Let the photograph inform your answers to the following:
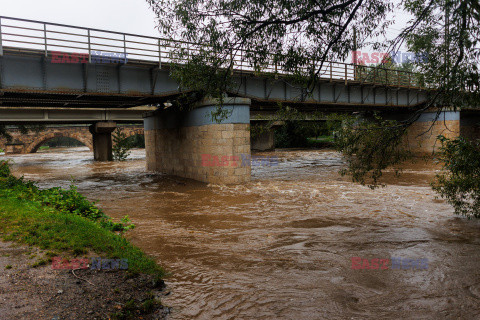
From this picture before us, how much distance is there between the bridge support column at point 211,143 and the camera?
18375 mm

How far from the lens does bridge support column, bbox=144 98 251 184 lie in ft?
60.3

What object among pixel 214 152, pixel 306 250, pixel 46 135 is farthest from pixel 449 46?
pixel 46 135

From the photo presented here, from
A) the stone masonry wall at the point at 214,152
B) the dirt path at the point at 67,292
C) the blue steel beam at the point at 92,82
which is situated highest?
the blue steel beam at the point at 92,82

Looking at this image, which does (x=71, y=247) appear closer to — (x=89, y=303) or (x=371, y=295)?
(x=89, y=303)

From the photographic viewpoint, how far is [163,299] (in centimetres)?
563

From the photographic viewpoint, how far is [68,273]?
536 cm

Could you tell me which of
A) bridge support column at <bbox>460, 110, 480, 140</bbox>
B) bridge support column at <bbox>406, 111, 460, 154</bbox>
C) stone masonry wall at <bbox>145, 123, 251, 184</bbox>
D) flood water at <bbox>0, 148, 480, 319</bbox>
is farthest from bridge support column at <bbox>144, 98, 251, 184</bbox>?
bridge support column at <bbox>460, 110, 480, 140</bbox>

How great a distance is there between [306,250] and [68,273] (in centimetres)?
520

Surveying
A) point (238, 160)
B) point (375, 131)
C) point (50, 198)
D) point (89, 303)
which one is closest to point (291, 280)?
point (89, 303)

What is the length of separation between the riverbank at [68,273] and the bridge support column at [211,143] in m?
10.5

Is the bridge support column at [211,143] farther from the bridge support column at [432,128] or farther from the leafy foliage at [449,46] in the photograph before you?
the bridge support column at [432,128]

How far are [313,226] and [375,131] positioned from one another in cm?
337

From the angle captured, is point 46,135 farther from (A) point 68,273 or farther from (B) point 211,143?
(A) point 68,273

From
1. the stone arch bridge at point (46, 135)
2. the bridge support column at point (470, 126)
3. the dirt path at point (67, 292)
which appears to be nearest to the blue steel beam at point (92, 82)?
the dirt path at point (67, 292)
